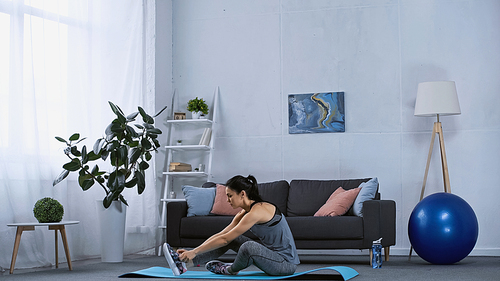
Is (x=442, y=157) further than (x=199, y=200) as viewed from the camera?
Yes

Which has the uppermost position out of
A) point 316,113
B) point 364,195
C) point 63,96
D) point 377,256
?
point 63,96

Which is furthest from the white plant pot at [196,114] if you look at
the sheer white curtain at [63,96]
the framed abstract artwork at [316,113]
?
the framed abstract artwork at [316,113]

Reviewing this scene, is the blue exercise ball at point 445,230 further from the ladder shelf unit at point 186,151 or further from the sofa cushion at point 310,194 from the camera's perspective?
the ladder shelf unit at point 186,151

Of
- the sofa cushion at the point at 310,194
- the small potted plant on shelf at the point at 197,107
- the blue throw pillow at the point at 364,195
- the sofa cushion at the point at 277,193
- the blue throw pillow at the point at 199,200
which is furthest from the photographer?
the small potted plant on shelf at the point at 197,107

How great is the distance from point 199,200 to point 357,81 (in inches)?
93.7

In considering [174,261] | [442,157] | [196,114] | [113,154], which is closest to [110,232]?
[113,154]

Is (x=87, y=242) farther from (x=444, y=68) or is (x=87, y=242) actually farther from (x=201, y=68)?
(x=444, y=68)

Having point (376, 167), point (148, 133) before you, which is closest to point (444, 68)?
point (376, 167)

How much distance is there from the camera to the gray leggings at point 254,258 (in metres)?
3.55

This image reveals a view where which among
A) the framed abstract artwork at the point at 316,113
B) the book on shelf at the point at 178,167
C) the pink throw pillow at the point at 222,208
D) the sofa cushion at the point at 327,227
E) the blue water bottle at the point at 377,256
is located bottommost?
the blue water bottle at the point at 377,256

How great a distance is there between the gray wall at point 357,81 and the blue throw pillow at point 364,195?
936mm

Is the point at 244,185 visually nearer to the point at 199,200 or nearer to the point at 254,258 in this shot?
the point at 254,258

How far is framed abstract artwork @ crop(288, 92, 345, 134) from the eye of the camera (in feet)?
20.7

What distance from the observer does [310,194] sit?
223 inches
